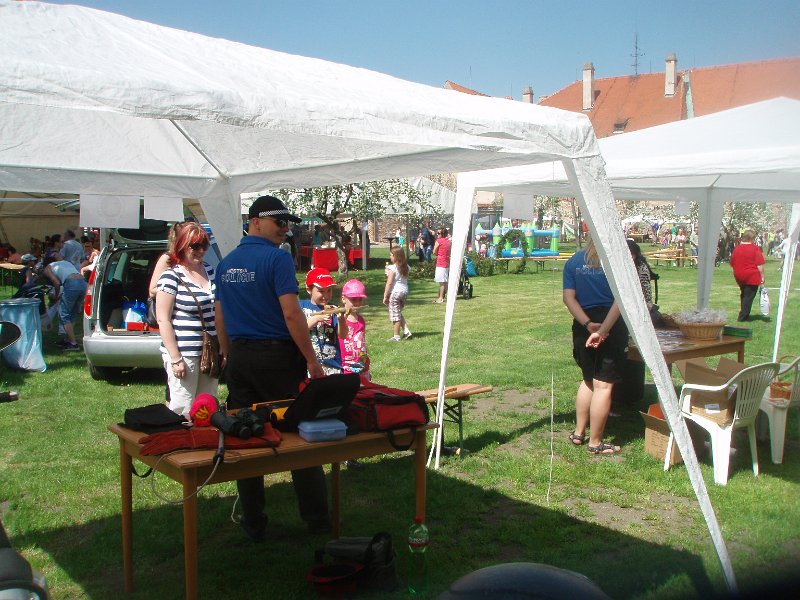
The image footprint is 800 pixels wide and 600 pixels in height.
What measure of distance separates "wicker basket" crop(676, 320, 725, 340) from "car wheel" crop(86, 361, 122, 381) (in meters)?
6.79

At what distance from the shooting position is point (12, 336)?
3256 millimetres

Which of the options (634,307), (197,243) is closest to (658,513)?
(634,307)

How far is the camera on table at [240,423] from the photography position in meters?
3.55

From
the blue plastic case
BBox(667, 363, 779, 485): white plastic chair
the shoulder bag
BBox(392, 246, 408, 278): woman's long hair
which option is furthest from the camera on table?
BBox(392, 246, 408, 278): woman's long hair

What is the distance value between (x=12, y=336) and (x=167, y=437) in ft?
2.64

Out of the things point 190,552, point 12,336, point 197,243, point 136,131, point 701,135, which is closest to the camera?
point 12,336

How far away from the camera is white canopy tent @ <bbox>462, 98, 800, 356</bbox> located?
593 cm

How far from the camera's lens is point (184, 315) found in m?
5.09

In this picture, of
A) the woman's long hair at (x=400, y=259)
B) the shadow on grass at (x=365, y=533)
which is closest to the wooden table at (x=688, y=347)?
the shadow on grass at (x=365, y=533)

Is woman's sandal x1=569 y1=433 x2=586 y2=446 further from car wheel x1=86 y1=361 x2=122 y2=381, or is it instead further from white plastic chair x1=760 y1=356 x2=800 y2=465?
car wheel x1=86 y1=361 x2=122 y2=381

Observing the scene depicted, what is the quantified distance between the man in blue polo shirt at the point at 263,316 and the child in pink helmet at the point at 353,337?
1.44 meters

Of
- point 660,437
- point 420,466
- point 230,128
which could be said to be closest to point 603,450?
point 660,437

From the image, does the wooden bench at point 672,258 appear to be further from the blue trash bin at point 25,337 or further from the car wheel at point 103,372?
the blue trash bin at point 25,337

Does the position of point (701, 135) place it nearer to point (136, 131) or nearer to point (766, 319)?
point (136, 131)
